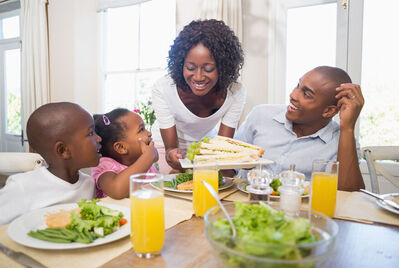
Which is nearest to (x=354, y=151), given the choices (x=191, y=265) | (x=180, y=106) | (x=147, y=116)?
(x=180, y=106)

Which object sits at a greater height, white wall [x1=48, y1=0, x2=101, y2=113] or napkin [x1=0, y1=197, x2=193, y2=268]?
white wall [x1=48, y1=0, x2=101, y2=113]

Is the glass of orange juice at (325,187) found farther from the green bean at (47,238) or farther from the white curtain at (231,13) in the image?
the white curtain at (231,13)

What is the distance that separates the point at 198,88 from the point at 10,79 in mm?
5961

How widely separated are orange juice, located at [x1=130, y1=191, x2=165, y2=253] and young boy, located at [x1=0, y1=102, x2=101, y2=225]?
0.70m

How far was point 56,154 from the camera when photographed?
1379mm

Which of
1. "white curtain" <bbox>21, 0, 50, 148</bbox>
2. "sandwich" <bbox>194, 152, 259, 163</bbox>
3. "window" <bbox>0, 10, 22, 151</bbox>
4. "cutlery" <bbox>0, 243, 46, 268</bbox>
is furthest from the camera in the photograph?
"window" <bbox>0, 10, 22, 151</bbox>

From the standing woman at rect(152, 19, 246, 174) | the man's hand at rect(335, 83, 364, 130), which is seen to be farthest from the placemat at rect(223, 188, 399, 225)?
the standing woman at rect(152, 19, 246, 174)

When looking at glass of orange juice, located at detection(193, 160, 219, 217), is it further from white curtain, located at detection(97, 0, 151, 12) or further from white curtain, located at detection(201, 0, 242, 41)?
white curtain, located at detection(97, 0, 151, 12)

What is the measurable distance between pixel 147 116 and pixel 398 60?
3.04 metres

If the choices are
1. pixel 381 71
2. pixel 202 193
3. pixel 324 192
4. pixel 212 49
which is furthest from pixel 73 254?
pixel 381 71

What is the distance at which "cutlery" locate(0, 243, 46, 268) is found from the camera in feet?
2.49

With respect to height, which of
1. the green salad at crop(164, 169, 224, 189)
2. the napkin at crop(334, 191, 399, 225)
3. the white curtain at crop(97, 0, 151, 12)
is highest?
A: the white curtain at crop(97, 0, 151, 12)

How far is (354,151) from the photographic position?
1778mm

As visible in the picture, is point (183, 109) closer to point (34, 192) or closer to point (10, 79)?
point (34, 192)
